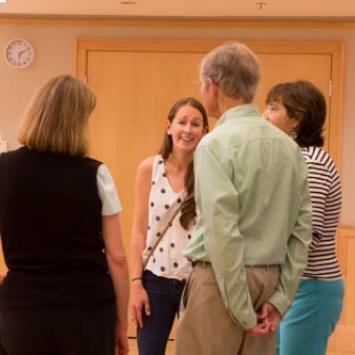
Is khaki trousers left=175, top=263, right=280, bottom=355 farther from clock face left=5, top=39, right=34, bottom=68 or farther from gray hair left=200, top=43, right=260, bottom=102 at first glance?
clock face left=5, top=39, right=34, bottom=68

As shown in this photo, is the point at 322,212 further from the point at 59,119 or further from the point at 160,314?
the point at 59,119

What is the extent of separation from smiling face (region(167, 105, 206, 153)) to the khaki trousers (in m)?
0.77

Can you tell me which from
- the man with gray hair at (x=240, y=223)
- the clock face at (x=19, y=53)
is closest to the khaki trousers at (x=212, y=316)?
the man with gray hair at (x=240, y=223)

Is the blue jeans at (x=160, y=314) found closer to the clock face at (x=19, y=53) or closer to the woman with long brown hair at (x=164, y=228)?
the woman with long brown hair at (x=164, y=228)

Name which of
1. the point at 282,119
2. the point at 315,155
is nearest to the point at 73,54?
the point at 282,119

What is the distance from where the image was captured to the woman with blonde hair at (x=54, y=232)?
185 centimetres

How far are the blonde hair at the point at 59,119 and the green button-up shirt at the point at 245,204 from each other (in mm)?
357

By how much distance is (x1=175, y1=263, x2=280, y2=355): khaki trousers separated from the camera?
183 cm

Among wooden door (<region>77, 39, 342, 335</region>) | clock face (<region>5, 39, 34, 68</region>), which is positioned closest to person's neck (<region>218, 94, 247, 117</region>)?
wooden door (<region>77, 39, 342, 335</region>)

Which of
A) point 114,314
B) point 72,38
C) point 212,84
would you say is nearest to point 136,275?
point 114,314

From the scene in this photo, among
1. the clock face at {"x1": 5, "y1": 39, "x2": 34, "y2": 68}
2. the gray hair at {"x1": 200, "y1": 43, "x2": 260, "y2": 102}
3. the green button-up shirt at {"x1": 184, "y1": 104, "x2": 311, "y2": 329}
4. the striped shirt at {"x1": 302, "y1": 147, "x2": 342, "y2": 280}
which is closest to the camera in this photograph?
the green button-up shirt at {"x1": 184, "y1": 104, "x2": 311, "y2": 329}

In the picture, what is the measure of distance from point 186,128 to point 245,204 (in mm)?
800
